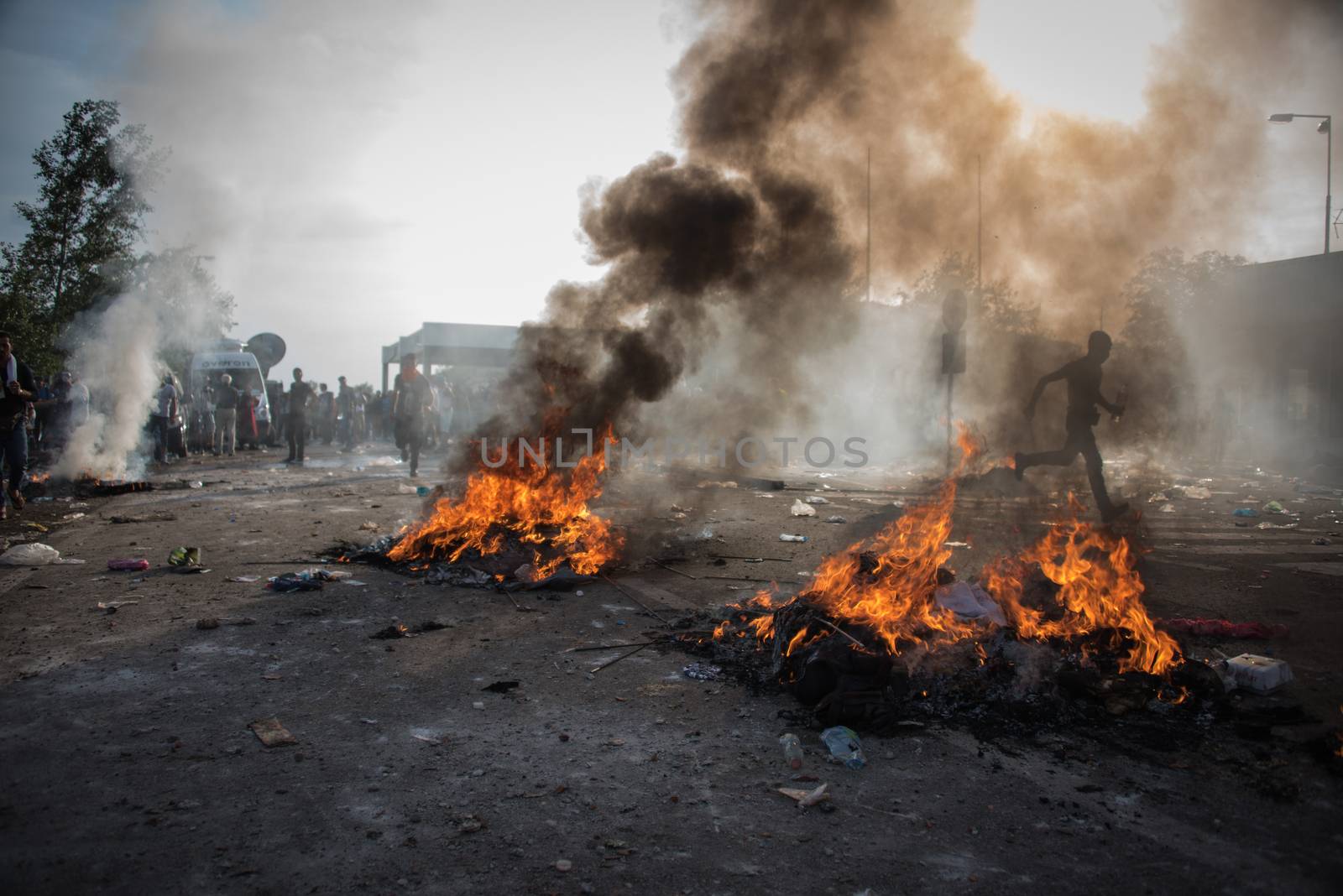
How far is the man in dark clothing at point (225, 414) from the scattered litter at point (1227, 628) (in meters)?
19.8

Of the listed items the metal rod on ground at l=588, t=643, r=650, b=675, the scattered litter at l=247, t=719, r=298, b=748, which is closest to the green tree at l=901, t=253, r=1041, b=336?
the metal rod on ground at l=588, t=643, r=650, b=675

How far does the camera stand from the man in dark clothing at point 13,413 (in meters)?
8.93

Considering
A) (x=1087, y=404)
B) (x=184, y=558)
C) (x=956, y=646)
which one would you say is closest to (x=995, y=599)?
(x=956, y=646)

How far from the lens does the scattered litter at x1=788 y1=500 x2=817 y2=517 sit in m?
10.4

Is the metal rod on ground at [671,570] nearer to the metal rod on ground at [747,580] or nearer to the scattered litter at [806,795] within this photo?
the metal rod on ground at [747,580]

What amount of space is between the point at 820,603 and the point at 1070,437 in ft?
18.6

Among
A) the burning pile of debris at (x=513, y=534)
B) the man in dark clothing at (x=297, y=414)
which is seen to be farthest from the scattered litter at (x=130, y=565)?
the man in dark clothing at (x=297, y=414)

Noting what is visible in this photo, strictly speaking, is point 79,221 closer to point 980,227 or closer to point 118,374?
point 118,374

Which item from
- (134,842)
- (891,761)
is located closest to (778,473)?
(891,761)

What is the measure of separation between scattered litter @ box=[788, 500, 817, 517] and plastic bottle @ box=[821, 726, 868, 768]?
6985 millimetres

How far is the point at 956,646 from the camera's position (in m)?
4.01

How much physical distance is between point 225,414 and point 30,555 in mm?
14191

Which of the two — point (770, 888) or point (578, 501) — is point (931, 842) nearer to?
point (770, 888)

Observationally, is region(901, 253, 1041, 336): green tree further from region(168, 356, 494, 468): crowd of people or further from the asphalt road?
the asphalt road
